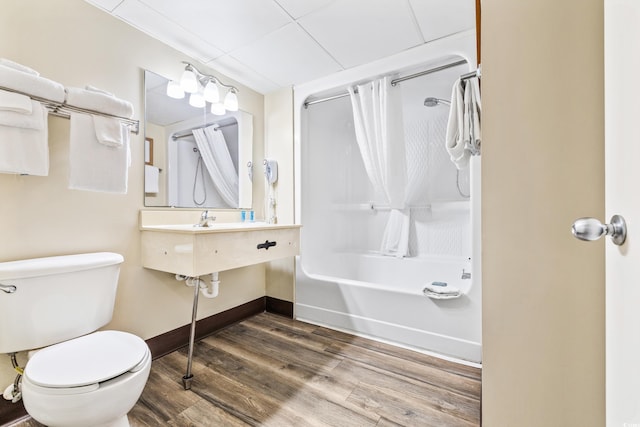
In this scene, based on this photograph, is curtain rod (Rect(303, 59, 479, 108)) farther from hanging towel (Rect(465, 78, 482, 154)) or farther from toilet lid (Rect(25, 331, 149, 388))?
toilet lid (Rect(25, 331, 149, 388))

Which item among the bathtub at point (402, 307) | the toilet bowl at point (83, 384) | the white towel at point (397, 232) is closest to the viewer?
the toilet bowl at point (83, 384)

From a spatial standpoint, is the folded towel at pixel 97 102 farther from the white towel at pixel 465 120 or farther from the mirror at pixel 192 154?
the white towel at pixel 465 120

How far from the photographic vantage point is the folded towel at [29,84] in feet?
3.56

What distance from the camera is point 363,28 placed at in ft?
5.66

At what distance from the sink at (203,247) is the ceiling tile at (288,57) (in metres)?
1.20

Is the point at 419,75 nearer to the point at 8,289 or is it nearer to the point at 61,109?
the point at 61,109

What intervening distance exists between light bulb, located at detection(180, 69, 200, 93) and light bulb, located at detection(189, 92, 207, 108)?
86 millimetres

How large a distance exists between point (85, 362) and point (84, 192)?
2.90 feet

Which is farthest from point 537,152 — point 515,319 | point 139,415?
point 139,415

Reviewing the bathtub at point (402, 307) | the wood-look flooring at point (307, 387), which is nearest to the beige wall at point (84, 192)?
the wood-look flooring at point (307, 387)

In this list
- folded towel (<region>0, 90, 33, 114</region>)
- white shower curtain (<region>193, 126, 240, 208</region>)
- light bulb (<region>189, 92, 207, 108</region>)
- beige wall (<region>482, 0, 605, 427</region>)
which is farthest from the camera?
white shower curtain (<region>193, 126, 240, 208</region>)

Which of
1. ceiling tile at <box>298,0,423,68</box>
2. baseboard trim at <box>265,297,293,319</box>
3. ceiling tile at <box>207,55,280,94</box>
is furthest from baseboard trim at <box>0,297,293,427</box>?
ceiling tile at <box>298,0,423,68</box>

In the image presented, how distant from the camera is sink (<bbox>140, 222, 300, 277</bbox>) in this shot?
1441mm
